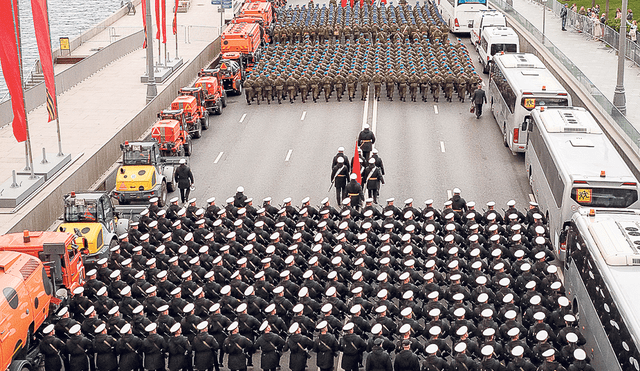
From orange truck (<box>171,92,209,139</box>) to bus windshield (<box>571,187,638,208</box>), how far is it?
55.2 feet

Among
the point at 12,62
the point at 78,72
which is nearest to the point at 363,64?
the point at 78,72

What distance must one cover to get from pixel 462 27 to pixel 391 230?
3628 centimetres

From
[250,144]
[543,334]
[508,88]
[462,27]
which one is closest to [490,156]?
[508,88]

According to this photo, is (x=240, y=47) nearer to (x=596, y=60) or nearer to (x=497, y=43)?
(x=497, y=43)

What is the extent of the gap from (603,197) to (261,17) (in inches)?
1401

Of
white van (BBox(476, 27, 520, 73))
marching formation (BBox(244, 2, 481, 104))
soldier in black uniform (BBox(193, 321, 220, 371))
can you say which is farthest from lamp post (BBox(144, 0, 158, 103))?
soldier in black uniform (BBox(193, 321, 220, 371))

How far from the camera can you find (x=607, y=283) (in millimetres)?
15680

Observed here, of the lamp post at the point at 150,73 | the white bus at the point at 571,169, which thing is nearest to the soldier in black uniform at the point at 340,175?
the white bus at the point at 571,169

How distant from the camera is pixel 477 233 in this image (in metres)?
21.6

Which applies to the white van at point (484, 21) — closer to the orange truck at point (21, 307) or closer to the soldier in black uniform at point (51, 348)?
the orange truck at point (21, 307)

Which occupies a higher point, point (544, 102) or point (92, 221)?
point (544, 102)

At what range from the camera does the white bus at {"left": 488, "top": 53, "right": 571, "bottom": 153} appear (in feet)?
98.0

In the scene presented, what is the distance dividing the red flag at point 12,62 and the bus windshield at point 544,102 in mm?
16327

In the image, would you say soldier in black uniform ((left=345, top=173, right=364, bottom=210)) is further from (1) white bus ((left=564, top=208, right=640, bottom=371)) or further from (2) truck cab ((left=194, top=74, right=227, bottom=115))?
(2) truck cab ((left=194, top=74, right=227, bottom=115))
